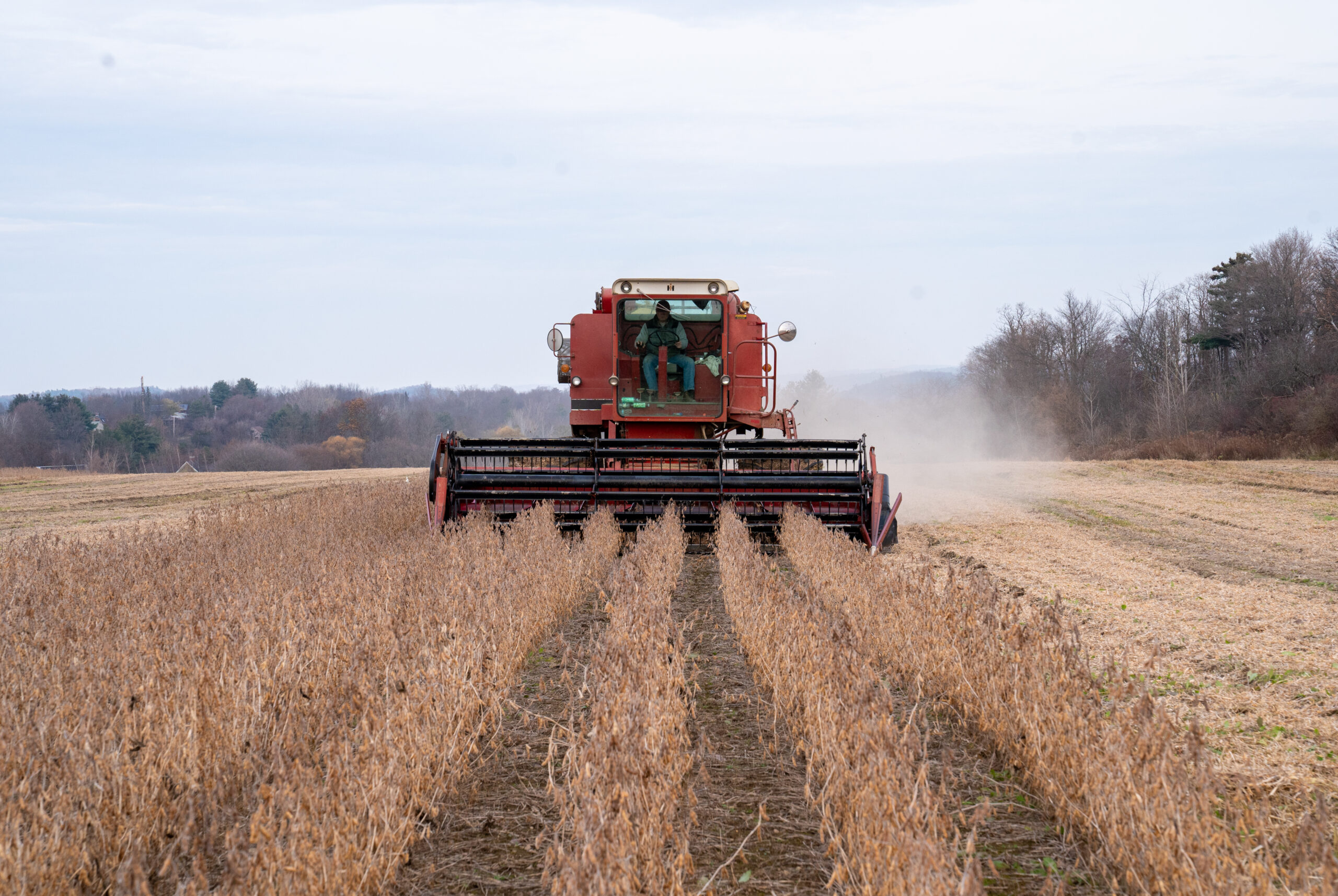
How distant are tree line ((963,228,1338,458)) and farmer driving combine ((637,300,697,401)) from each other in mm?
23461

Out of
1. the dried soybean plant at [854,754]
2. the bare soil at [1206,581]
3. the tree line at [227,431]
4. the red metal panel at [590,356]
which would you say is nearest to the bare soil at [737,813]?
the dried soybean plant at [854,754]

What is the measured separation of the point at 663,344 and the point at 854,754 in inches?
339

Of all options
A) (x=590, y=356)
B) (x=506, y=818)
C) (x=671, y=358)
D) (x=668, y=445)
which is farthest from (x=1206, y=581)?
(x=506, y=818)

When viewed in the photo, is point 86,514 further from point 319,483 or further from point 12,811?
point 12,811

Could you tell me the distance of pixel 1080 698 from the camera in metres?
3.98

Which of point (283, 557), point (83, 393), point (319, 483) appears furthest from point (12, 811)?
point (83, 393)

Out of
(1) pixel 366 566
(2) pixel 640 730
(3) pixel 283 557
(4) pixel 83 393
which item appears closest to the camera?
(2) pixel 640 730

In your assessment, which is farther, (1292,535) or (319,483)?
(319,483)

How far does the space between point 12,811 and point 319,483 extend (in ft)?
84.8

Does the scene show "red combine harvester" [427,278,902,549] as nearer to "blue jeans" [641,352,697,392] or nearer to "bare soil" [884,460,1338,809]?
"blue jeans" [641,352,697,392]

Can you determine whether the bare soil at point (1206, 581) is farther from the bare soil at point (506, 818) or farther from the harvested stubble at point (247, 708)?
the harvested stubble at point (247, 708)

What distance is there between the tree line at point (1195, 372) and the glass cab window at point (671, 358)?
915 inches

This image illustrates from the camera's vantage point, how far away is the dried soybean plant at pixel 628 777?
8.63ft

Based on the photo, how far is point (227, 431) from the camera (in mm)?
93375
